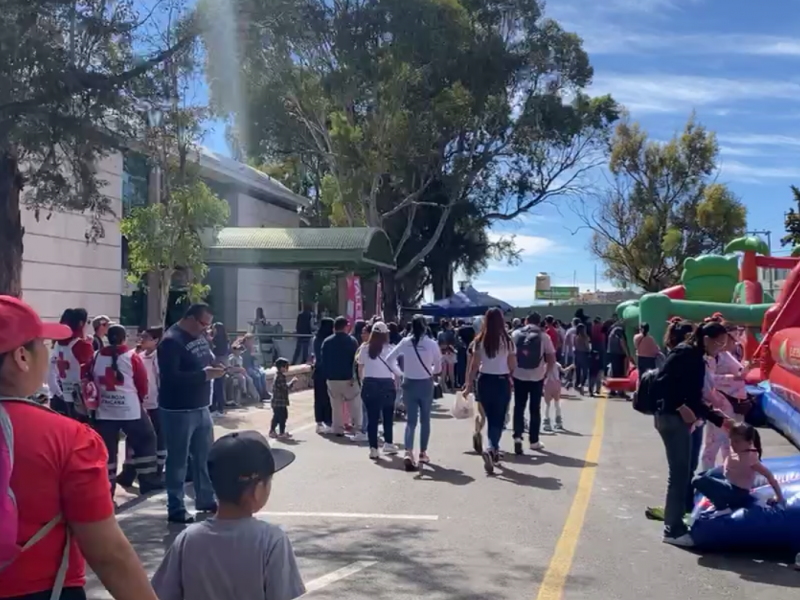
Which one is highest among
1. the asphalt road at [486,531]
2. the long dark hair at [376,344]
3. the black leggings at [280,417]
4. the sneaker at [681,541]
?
the long dark hair at [376,344]

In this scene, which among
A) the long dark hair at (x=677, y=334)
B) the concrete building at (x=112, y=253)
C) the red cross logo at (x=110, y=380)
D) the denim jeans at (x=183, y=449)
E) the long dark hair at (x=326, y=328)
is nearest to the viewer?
the long dark hair at (x=677, y=334)

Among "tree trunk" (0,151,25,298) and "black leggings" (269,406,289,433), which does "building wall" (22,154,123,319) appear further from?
"tree trunk" (0,151,25,298)

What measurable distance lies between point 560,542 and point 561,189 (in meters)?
36.0

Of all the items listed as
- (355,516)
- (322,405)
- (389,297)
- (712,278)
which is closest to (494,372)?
(355,516)

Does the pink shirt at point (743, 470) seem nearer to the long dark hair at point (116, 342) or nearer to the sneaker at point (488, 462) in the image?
the sneaker at point (488, 462)

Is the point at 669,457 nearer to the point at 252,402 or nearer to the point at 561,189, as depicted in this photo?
the point at 252,402

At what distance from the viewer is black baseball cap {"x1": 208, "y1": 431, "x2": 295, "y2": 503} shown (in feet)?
9.73

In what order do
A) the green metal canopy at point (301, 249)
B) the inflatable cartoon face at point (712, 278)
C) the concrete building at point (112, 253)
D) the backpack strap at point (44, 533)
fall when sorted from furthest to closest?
the green metal canopy at point (301, 249), the inflatable cartoon face at point (712, 278), the concrete building at point (112, 253), the backpack strap at point (44, 533)

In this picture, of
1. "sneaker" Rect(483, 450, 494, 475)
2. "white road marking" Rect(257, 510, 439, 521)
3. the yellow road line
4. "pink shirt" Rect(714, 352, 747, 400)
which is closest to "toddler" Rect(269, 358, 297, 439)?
"sneaker" Rect(483, 450, 494, 475)

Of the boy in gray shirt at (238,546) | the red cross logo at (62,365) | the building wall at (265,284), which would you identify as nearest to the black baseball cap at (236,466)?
the boy in gray shirt at (238,546)

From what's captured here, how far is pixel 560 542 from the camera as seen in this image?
758 centimetres

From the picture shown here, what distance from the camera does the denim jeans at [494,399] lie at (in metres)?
10.8

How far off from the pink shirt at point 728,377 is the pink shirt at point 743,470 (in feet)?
7.42

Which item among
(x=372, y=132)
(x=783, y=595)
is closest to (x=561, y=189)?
(x=372, y=132)
